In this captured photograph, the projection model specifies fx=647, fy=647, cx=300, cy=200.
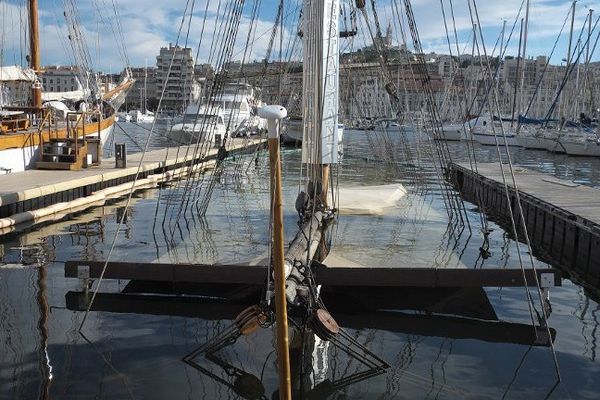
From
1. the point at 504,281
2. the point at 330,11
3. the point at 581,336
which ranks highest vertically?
the point at 330,11

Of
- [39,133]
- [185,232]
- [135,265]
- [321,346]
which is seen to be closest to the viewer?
[321,346]

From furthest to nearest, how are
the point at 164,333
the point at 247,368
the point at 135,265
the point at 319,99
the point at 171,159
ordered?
the point at 171,159 < the point at 319,99 < the point at 135,265 < the point at 164,333 < the point at 247,368

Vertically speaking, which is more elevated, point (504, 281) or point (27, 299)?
point (504, 281)

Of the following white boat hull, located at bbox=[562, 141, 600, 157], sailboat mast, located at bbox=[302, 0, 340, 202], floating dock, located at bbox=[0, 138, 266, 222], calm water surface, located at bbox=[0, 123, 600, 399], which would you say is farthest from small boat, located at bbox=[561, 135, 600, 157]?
sailboat mast, located at bbox=[302, 0, 340, 202]

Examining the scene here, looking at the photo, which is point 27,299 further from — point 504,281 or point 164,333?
point 504,281

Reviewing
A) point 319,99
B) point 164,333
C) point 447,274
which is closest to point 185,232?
point 319,99

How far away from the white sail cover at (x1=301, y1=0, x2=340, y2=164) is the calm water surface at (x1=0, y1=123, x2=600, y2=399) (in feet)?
6.57

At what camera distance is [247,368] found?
26.1 ft

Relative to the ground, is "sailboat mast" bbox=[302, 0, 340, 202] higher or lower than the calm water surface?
higher

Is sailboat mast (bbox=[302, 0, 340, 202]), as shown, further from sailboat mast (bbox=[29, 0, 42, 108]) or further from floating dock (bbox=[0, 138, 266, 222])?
sailboat mast (bbox=[29, 0, 42, 108])

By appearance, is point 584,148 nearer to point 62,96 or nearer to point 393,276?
point 62,96

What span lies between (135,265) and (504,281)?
5788 millimetres

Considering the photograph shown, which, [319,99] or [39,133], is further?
[39,133]

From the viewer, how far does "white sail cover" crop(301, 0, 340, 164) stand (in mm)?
13016
